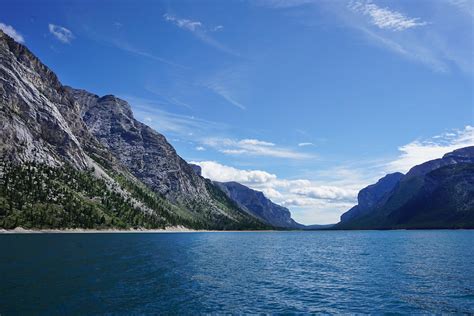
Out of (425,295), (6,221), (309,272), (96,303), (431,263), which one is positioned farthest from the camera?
(6,221)

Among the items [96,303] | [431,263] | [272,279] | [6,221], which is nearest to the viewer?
[96,303]

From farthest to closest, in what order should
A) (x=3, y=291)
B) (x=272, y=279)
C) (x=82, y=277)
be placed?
1. (x=272, y=279)
2. (x=82, y=277)
3. (x=3, y=291)

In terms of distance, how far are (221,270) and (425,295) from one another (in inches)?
1631

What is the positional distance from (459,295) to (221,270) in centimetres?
4544

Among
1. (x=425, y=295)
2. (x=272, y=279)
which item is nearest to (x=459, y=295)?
(x=425, y=295)

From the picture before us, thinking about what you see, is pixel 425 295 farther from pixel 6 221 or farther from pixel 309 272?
pixel 6 221

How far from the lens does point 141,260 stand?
96.8 meters

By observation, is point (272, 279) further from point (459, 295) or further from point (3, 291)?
point (3, 291)

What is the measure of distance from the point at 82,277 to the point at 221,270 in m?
29.0

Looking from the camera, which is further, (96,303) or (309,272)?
(309,272)

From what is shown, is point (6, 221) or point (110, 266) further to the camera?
point (6, 221)

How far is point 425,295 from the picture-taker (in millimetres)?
54875

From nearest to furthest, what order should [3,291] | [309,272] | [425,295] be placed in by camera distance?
[3,291], [425,295], [309,272]

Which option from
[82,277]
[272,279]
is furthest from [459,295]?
[82,277]
